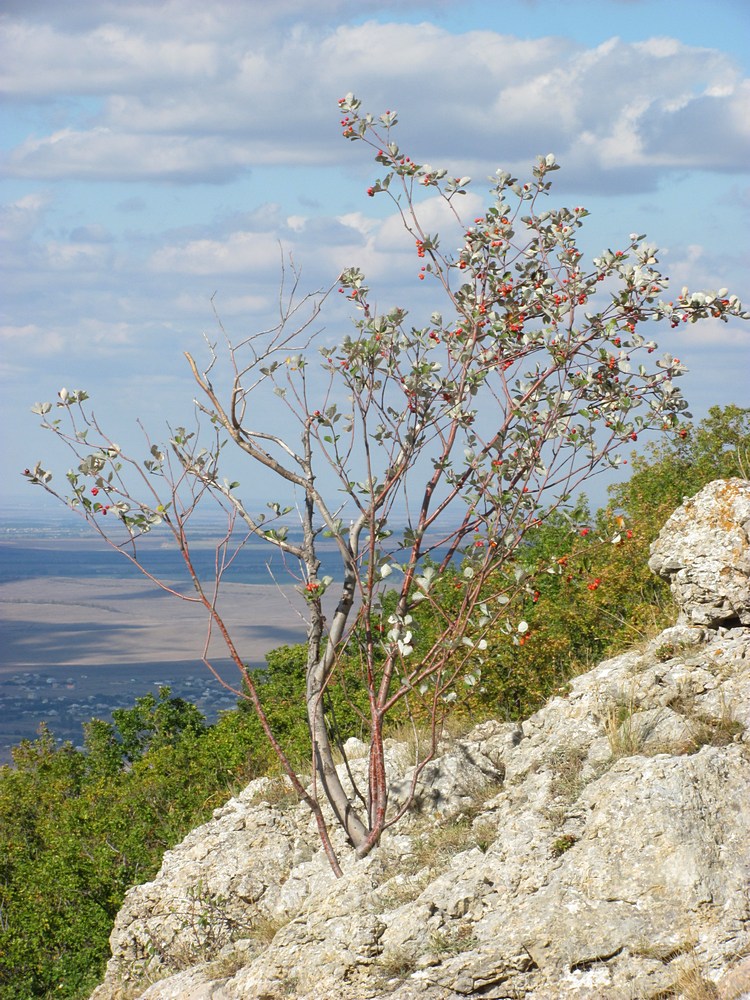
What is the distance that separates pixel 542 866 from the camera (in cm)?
655

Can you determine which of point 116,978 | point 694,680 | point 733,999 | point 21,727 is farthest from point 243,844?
point 21,727

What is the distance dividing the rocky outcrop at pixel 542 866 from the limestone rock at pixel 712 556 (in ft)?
0.06

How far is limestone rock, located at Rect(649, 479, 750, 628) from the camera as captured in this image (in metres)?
8.37

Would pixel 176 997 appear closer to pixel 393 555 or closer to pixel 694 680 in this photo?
pixel 393 555

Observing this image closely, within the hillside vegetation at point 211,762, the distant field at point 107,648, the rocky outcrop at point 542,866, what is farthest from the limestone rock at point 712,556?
the distant field at point 107,648

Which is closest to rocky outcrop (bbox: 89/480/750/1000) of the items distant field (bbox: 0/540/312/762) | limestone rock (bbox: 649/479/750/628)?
limestone rock (bbox: 649/479/750/628)

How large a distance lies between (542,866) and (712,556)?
318 cm

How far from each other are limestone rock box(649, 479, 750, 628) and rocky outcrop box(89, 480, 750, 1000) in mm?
18

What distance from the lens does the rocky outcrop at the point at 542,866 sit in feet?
19.3

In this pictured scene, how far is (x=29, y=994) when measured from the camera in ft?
43.4

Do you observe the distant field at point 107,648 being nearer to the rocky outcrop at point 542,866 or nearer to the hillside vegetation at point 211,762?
the hillside vegetation at point 211,762

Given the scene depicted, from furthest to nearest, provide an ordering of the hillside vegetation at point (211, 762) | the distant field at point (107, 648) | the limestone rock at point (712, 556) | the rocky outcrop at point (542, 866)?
the distant field at point (107, 648) → the hillside vegetation at point (211, 762) → the limestone rock at point (712, 556) → the rocky outcrop at point (542, 866)

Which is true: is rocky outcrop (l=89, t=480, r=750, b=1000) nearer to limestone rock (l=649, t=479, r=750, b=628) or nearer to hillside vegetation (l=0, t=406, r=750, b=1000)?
limestone rock (l=649, t=479, r=750, b=628)

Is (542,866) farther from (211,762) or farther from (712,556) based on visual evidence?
(211,762)
